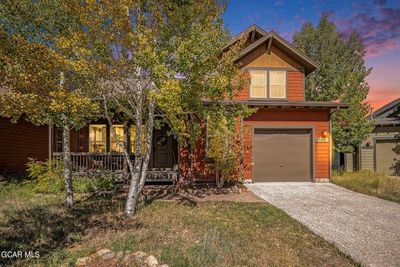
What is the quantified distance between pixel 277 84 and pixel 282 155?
3.85m

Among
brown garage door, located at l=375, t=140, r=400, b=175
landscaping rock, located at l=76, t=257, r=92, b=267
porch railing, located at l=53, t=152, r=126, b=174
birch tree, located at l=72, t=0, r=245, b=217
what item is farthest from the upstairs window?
landscaping rock, located at l=76, t=257, r=92, b=267

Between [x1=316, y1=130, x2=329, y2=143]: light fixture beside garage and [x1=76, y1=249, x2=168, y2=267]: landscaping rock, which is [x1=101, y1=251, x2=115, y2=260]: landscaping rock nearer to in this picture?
[x1=76, y1=249, x2=168, y2=267]: landscaping rock

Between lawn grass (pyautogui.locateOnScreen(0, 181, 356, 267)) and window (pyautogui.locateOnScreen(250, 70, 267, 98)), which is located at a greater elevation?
window (pyautogui.locateOnScreen(250, 70, 267, 98))

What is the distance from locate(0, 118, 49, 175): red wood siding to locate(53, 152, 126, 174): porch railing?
360 centimetres

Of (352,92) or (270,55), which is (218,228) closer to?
(270,55)

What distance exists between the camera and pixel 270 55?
16234 mm

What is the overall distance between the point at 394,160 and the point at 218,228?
17.6m

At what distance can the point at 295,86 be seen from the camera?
16328 millimetres

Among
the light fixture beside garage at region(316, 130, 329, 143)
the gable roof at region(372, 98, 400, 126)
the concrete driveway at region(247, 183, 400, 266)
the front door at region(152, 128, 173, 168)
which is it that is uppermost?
the gable roof at region(372, 98, 400, 126)

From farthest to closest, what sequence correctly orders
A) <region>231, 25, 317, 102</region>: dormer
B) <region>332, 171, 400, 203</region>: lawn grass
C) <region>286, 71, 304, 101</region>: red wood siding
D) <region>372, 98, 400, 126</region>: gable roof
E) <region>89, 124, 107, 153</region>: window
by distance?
<region>372, 98, 400, 126</region>: gable roof → <region>89, 124, 107, 153</region>: window → <region>286, 71, 304, 101</region>: red wood siding → <region>231, 25, 317, 102</region>: dormer → <region>332, 171, 400, 203</region>: lawn grass

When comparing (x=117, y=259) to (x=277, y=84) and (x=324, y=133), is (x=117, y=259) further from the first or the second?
(x=277, y=84)

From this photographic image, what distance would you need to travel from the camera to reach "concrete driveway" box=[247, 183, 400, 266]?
6078mm

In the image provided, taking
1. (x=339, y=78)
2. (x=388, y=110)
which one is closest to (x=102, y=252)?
(x=388, y=110)

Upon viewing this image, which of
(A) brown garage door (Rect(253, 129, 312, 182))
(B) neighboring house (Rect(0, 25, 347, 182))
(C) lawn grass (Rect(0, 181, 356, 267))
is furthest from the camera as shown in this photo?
(A) brown garage door (Rect(253, 129, 312, 182))
